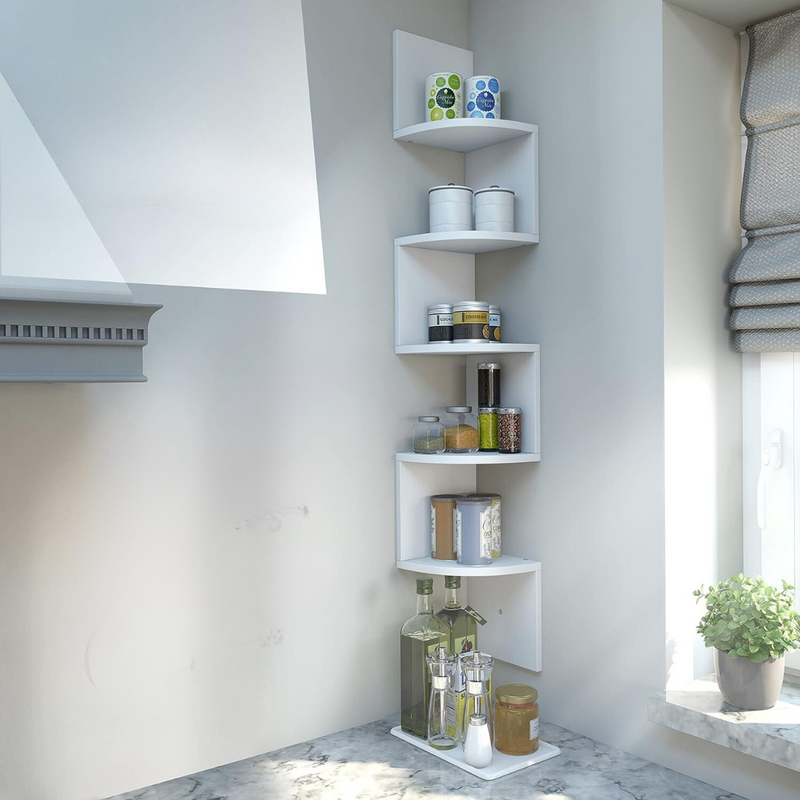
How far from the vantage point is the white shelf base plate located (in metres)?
1.36

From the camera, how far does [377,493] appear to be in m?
1.62

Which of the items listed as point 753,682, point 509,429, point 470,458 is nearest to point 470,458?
point 470,458

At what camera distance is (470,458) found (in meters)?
1.53

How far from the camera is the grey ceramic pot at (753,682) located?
4.19ft

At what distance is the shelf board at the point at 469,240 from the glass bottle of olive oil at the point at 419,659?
2.05 feet

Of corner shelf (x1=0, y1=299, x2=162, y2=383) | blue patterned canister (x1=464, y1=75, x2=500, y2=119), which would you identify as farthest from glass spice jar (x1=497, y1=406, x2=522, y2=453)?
corner shelf (x1=0, y1=299, x2=162, y2=383)

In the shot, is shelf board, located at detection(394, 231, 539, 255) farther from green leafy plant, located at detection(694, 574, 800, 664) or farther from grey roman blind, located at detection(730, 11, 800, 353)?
green leafy plant, located at detection(694, 574, 800, 664)

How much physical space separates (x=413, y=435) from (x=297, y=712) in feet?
1.82

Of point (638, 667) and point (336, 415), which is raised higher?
point (336, 415)

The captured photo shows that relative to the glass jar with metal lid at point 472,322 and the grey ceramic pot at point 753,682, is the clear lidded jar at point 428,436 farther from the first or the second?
the grey ceramic pot at point 753,682

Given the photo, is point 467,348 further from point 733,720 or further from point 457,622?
point 733,720

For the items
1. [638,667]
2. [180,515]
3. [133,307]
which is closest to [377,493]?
[180,515]

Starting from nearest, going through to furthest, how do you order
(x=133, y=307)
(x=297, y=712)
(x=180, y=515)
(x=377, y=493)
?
1. (x=133, y=307)
2. (x=180, y=515)
3. (x=297, y=712)
4. (x=377, y=493)

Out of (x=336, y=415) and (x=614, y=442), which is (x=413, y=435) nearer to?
(x=336, y=415)
